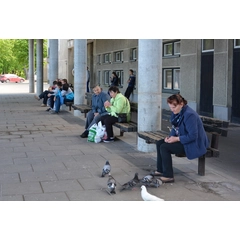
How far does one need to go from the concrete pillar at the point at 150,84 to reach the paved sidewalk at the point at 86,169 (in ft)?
1.94

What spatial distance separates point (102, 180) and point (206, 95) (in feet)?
29.4

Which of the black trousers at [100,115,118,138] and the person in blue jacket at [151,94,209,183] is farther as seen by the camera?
the black trousers at [100,115,118,138]

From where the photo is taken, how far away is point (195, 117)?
6418mm

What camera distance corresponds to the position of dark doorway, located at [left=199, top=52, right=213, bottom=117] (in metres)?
14.7

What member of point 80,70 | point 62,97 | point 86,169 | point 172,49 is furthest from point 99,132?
point 172,49

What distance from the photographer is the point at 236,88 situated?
13227 millimetres

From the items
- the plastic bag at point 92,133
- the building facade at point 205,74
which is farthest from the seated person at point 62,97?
the plastic bag at point 92,133

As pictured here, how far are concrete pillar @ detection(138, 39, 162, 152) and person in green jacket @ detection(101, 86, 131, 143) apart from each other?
119 cm

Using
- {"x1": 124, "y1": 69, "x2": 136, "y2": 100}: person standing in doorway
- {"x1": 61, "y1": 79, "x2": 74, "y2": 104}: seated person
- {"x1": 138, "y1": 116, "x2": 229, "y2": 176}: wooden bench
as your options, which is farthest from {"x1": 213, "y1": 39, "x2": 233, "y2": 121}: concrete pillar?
{"x1": 124, "y1": 69, "x2": 136, "y2": 100}: person standing in doorway

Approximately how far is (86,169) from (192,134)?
6.23 ft

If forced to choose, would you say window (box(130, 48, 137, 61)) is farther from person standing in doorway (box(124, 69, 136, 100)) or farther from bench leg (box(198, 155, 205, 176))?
bench leg (box(198, 155, 205, 176))

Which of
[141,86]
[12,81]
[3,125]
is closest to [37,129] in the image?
[3,125]

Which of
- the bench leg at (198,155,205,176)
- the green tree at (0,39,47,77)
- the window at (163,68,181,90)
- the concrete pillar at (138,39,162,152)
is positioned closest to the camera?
the bench leg at (198,155,205,176)

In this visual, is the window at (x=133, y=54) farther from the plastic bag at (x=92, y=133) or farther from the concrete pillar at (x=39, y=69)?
the plastic bag at (x=92, y=133)
